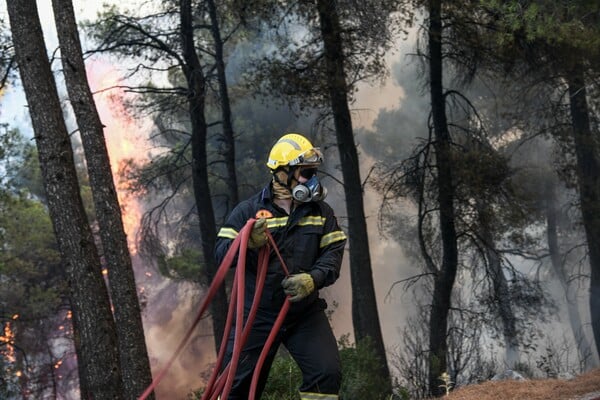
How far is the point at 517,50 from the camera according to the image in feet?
42.3

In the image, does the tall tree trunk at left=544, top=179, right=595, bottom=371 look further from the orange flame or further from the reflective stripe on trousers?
the reflective stripe on trousers

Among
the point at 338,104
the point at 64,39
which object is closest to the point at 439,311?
the point at 338,104

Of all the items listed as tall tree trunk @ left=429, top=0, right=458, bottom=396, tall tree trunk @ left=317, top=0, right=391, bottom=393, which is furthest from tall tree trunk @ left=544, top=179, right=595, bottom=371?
tall tree trunk @ left=317, top=0, right=391, bottom=393

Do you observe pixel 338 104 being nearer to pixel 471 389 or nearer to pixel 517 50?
pixel 517 50

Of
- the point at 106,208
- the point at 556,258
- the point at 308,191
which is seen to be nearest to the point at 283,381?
the point at 106,208

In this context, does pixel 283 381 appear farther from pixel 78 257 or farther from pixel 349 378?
pixel 78 257

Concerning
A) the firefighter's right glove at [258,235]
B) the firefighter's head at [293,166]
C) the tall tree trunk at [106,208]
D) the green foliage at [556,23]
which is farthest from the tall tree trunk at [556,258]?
the firefighter's right glove at [258,235]

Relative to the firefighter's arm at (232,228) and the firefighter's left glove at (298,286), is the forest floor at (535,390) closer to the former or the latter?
the firefighter's left glove at (298,286)

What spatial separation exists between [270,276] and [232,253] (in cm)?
35

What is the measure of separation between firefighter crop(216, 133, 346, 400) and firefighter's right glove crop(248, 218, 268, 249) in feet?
0.08

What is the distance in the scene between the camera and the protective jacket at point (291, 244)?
13.8 ft

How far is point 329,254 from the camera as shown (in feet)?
14.0

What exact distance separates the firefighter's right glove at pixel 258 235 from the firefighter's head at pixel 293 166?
0.31 m

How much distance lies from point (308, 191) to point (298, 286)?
0.57 metres
